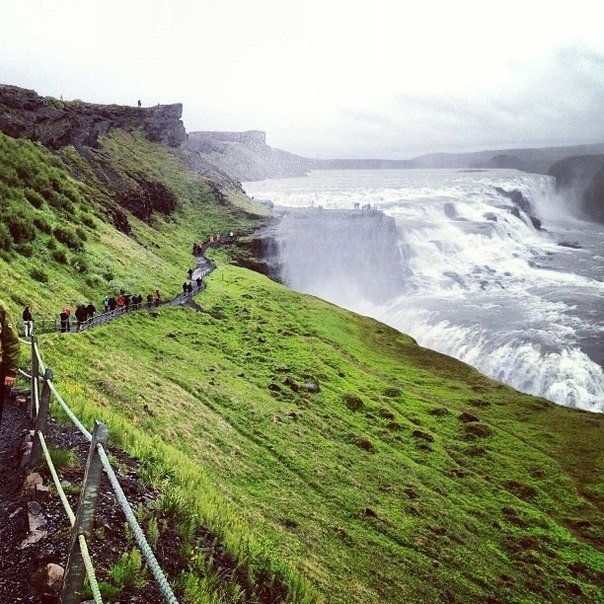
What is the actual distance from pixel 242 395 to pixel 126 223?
45.4 metres

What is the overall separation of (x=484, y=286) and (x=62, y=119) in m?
82.4

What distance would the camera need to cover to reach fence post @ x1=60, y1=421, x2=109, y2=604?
4.83m

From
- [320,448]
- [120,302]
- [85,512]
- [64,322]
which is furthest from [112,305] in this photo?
[85,512]

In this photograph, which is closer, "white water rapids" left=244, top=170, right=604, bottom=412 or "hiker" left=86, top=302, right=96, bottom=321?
"hiker" left=86, top=302, right=96, bottom=321

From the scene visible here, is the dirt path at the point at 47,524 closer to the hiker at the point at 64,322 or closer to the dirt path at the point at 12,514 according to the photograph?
the dirt path at the point at 12,514

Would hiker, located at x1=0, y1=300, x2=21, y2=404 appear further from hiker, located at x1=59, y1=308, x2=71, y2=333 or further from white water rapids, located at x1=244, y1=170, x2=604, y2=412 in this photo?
white water rapids, located at x1=244, y1=170, x2=604, y2=412

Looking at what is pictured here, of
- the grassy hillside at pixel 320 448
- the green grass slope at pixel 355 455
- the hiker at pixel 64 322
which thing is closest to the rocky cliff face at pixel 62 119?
the grassy hillside at pixel 320 448

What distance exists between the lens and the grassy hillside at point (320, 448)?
47.6 feet

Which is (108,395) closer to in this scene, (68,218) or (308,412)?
(308,412)

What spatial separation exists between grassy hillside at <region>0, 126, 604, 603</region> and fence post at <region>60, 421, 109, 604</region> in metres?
3.20

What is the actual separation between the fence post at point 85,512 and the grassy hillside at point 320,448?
10.5 ft

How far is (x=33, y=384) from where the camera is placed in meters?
10.2

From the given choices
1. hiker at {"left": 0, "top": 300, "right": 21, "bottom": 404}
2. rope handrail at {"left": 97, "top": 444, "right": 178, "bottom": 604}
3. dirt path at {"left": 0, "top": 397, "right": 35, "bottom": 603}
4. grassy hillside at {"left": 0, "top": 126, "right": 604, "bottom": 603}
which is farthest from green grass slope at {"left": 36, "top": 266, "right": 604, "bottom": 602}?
rope handrail at {"left": 97, "top": 444, "right": 178, "bottom": 604}

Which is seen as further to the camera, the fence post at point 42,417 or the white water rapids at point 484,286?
the white water rapids at point 484,286
